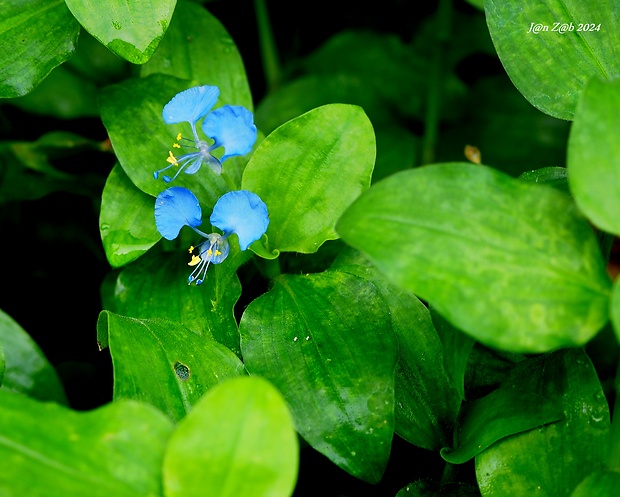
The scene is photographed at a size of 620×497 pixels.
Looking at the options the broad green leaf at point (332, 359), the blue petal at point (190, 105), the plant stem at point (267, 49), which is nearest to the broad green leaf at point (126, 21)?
the blue petal at point (190, 105)

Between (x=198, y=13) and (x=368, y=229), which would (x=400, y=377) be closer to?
(x=368, y=229)

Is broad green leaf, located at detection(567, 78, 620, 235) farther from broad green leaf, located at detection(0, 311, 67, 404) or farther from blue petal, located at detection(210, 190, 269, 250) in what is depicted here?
broad green leaf, located at detection(0, 311, 67, 404)

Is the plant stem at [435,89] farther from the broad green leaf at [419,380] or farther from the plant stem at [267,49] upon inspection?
the broad green leaf at [419,380]

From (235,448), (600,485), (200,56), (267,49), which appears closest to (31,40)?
(200,56)

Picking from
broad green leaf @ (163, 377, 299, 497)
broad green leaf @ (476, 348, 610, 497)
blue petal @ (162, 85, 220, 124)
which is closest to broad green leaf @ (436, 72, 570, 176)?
broad green leaf @ (476, 348, 610, 497)

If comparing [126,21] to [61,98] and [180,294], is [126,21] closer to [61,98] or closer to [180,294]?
[180,294]
